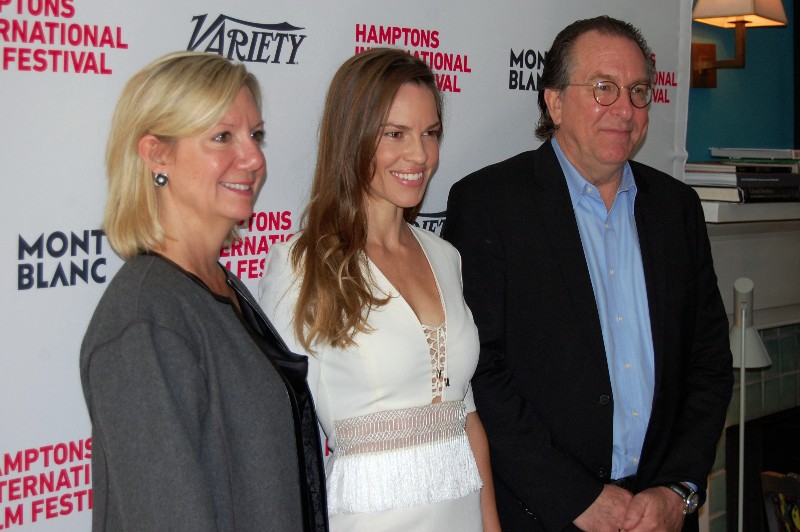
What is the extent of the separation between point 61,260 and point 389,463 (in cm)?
76

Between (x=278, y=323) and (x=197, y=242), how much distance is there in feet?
1.01

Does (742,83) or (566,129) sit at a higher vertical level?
(742,83)

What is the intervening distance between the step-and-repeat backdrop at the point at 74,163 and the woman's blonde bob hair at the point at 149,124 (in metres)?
0.28

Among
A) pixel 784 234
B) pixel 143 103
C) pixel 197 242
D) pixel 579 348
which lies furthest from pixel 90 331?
pixel 784 234

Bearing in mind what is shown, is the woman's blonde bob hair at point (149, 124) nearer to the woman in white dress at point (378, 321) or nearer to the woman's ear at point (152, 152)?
the woman's ear at point (152, 152)

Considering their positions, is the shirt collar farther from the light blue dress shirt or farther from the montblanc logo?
the montblanc logo

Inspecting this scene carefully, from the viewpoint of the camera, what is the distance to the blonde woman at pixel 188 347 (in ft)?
4.21

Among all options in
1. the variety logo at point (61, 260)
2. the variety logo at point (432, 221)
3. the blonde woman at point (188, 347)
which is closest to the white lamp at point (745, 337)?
the variety logo at point (432, 221)

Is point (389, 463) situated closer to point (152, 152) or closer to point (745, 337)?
point (152, 152)

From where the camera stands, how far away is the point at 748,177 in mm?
3182

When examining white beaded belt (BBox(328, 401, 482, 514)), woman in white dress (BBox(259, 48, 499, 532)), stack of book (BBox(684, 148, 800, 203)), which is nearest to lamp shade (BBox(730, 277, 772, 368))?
stack of book (BBox(684, 148, 800, 203))

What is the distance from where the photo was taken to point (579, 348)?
2.11 meters

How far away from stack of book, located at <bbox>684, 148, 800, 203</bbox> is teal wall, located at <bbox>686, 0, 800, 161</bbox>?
389mm

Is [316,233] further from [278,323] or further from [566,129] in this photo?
[566,129]
